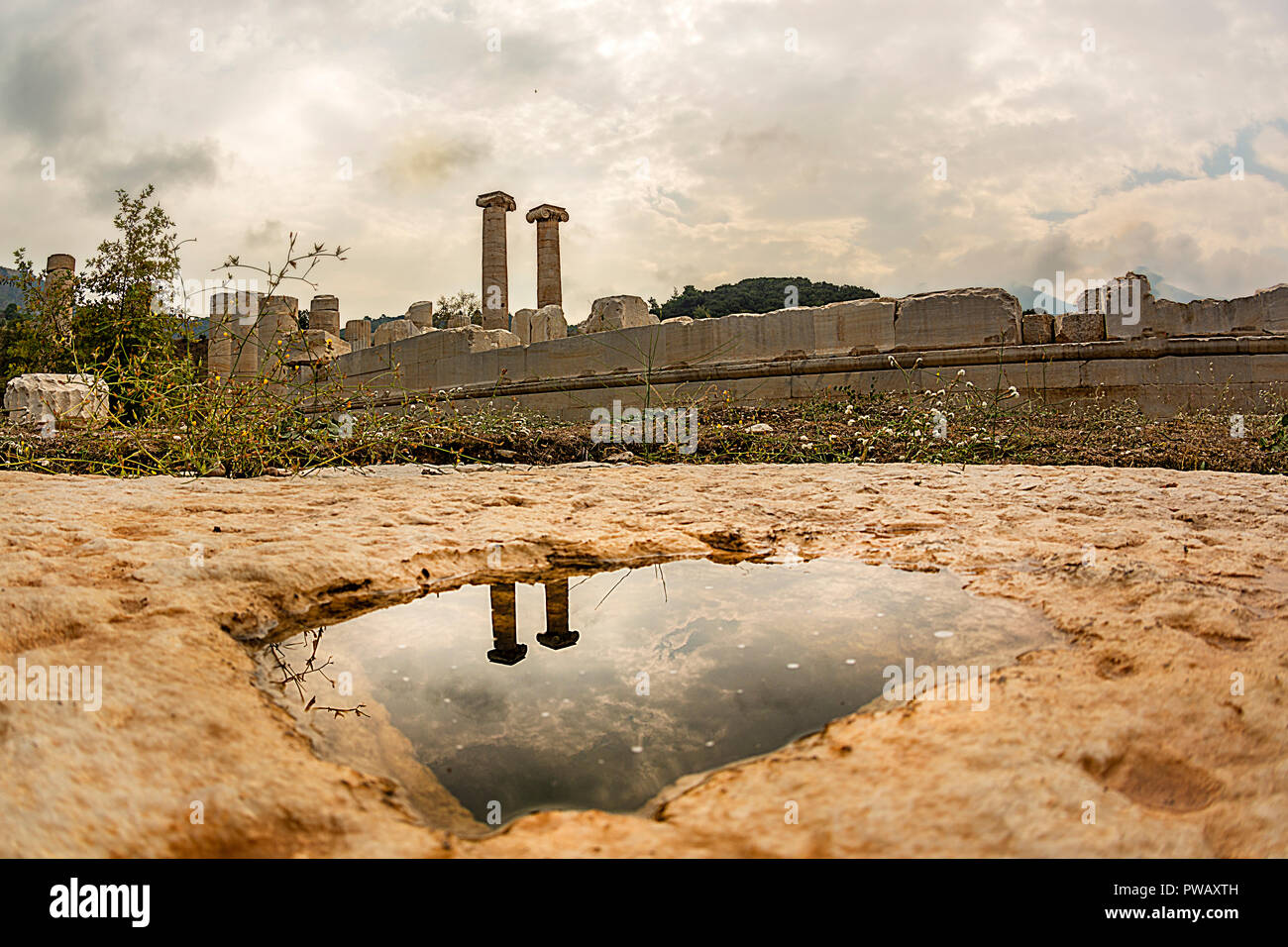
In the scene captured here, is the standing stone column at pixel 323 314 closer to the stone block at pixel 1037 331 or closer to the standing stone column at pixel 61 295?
the standing stone column at pixel 61 295

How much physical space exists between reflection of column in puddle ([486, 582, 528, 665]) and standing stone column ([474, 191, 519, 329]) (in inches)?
756

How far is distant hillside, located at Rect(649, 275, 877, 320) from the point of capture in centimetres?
3606

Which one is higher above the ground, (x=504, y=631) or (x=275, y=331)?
(x=275, y=331)

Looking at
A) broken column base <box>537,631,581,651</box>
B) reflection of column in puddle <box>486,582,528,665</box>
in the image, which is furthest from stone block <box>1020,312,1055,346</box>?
broken column base <box>537,631,581,651</box>

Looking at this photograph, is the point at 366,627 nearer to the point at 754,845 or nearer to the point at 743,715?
the point at 743,715

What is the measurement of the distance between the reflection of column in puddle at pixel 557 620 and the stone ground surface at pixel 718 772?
7.7 inches

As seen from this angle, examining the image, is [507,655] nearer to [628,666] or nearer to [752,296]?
[628,666]

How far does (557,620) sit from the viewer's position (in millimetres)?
1643

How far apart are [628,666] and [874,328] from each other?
28.4 feet

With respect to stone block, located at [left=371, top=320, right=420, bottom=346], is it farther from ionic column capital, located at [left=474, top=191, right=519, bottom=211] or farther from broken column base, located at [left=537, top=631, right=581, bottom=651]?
broken column base, located at [left=537, top=631, right=581, bottom=651]

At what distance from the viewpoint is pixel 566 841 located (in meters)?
0.79

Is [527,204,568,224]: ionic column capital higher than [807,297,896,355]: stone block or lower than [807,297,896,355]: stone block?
higher

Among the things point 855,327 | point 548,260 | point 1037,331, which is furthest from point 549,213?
point 1037,331
